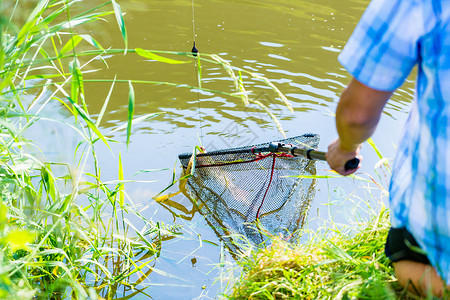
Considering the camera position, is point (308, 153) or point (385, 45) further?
point (308, 153)

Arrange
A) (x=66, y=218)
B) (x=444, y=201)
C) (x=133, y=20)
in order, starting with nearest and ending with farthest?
1. (x=444, y=201)
2. (x=66, y=218)
3. (x=133, y=20)

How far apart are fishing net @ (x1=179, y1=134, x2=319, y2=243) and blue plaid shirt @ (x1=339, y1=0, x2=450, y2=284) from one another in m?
1.63

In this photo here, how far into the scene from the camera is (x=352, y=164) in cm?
165

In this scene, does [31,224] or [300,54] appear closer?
[31,224]

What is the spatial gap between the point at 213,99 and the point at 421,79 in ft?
12.0

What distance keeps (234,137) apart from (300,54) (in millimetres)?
2145

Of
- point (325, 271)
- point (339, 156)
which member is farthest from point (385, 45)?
point (325, 271)

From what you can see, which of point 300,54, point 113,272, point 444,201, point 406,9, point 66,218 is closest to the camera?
point 406,9

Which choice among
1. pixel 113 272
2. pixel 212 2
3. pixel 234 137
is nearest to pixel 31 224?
pixel 113 272

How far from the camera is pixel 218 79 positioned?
203 inches

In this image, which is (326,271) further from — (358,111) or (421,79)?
(421,79)

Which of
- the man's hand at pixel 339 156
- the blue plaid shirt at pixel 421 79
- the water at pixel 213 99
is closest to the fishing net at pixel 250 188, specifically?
the water at pixel 213 99

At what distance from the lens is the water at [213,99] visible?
9.71 ft

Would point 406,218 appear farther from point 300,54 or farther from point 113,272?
point 300,54
